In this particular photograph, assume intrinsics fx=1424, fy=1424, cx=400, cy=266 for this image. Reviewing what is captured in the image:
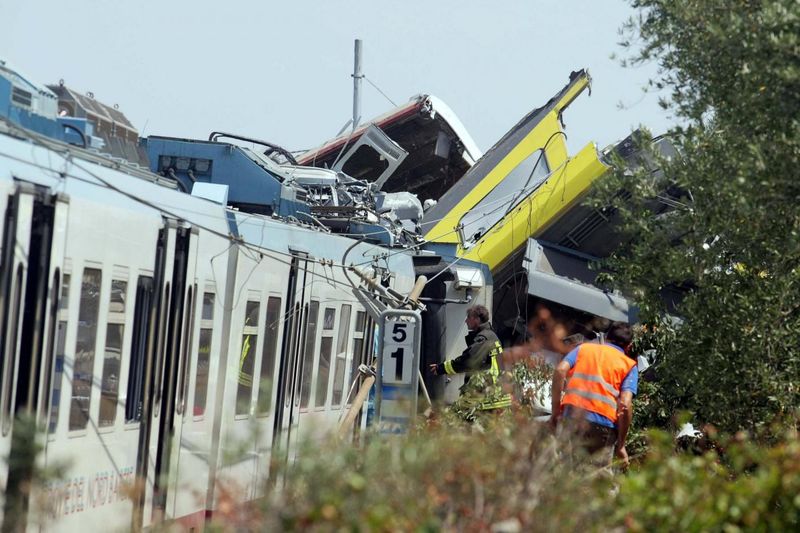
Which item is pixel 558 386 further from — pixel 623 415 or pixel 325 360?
pixel 325 360

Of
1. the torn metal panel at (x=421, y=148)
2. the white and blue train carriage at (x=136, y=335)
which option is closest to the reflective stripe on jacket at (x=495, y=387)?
the white and blue train carriage at (x=136, y=335)

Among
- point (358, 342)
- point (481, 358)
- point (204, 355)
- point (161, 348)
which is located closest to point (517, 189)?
point (358, 342)

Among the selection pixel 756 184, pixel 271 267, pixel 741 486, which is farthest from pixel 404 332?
pixel 741 486

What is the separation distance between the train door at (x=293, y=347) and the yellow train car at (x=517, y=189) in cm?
728

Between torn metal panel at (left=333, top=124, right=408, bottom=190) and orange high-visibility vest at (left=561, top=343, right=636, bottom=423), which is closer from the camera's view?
orange high-visibility vest at (left=561, top=343, right=636, bottom=423)

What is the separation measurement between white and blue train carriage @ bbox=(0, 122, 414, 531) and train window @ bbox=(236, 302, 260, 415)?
0.03 meters

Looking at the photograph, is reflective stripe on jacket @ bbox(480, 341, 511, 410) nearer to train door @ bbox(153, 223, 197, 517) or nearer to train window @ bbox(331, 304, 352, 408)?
train window @ bbox(331, 304, 352, 408)

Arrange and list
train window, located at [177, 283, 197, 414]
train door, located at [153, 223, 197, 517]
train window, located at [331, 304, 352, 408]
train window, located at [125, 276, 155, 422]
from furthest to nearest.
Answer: train window, located at [331, 304, 352, 408], train window, located at [177, 283, 197, 414], train door, located at [153, 223, 197, 517], train window, located at [125, 276, 155, 422]

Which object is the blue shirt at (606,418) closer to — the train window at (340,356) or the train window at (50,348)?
the train window at (50,348)

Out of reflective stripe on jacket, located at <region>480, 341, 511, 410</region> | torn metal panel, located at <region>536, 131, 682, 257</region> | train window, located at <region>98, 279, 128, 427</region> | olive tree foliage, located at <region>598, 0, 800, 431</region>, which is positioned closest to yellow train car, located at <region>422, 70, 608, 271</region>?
torn metal panel, located at <region>536, 131, 682, 257</region>

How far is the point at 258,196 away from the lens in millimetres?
14703

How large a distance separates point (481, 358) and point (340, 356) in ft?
6.10

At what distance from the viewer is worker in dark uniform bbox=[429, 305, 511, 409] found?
13.8 meters

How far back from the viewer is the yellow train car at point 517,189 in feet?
67.8
